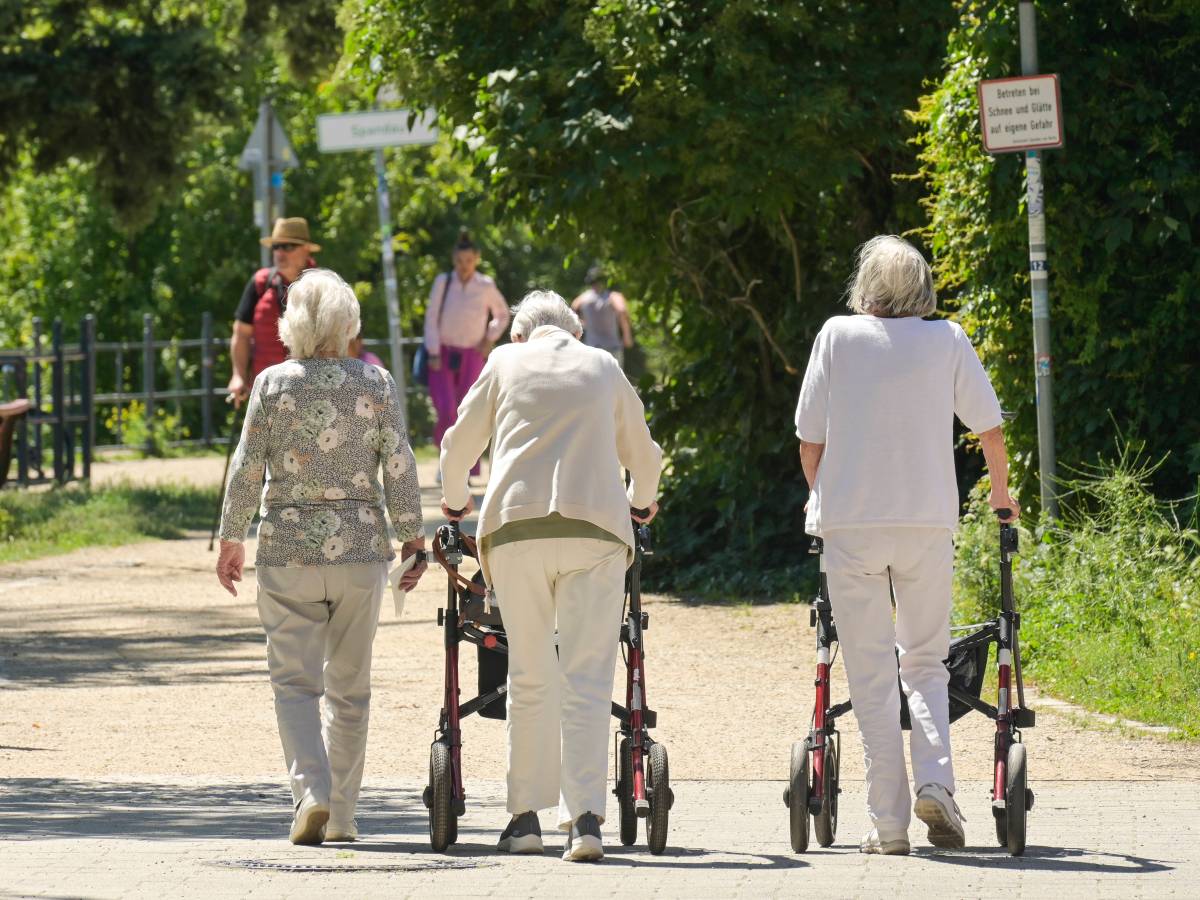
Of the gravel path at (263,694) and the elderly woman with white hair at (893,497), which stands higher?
the elderly woman with white hair at (893,497)

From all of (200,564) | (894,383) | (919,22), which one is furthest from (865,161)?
(894,383)

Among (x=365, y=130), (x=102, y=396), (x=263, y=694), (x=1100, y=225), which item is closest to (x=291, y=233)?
(x=263, y=694)

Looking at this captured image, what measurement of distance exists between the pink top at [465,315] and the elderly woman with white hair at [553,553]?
11.1 m

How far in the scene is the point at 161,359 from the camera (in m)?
37.3

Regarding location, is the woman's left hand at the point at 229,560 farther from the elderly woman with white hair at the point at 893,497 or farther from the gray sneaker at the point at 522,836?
the elderly woman with white hair at the point at 893,497

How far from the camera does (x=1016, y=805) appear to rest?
6.07 meters

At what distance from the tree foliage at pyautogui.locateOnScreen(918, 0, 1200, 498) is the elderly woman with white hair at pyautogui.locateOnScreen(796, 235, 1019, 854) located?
4.38m

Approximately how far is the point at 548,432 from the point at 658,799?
107 centimetres

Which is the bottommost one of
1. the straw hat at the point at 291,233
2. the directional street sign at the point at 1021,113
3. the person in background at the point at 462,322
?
the person in background at the point at 462,322

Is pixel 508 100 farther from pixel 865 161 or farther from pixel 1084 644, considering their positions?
pixel 1084 644

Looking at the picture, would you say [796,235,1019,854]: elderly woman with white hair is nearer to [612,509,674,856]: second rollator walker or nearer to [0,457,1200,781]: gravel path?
[612,509,674,856]: second rollator walker

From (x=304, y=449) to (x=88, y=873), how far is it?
1394 millimetres

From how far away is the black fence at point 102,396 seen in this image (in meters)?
20.4

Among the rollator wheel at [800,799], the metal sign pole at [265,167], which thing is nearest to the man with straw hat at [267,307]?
the metal sign pole at [265,167]
